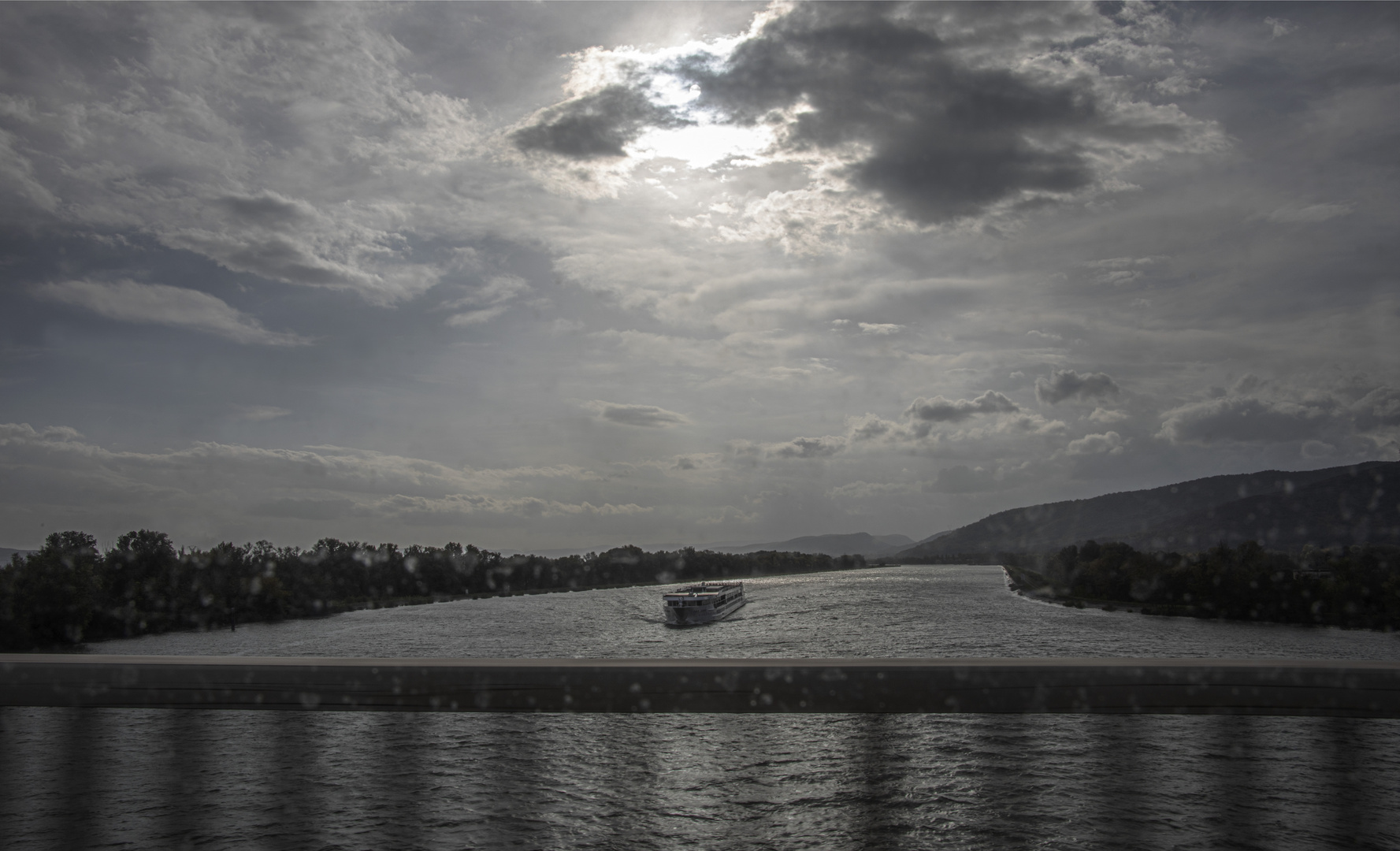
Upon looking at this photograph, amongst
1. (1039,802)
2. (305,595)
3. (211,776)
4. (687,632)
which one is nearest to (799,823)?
(1039,802)

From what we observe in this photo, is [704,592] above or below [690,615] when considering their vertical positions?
above

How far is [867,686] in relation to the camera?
11.8ft

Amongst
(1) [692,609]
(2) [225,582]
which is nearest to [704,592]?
(1) [692,609]

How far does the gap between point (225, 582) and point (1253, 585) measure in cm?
12525

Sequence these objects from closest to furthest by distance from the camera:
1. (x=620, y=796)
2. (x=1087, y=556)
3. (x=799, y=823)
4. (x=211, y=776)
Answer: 1. (x=799, y=823)
2. (x=620, y=796)
3. (x=211, y=776)
4. (x=1087, y=556)

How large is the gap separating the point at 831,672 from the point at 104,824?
128 inches

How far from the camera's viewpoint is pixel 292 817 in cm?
336

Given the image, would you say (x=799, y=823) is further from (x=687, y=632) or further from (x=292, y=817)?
(x=687, y=632)

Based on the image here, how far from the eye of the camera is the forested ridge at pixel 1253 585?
8450cm

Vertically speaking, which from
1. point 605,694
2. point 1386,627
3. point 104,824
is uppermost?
point 605,694

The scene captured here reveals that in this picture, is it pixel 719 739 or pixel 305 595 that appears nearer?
pixel 719 739

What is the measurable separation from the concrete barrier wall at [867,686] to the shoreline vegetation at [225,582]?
79289 mm

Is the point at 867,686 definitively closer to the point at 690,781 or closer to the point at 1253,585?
the point at 690,781

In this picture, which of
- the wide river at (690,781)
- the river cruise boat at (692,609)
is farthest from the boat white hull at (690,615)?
the wide river at (690,781)
